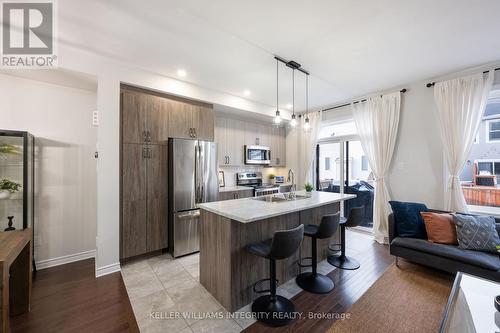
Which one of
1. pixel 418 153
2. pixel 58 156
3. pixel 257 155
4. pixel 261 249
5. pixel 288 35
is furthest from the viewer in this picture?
pixel 257 155

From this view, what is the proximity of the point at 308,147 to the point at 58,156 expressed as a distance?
5.03 metres

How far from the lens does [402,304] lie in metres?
2.08

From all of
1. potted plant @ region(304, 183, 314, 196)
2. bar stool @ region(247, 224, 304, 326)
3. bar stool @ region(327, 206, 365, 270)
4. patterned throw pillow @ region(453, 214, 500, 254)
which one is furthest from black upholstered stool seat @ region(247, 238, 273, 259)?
patterned throw pillow @ region(453, 214, 500, 254)

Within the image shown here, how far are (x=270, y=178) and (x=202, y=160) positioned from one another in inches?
103

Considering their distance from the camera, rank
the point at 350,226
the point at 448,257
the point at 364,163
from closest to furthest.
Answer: the point at 448,257 < the point at 350,226 < the point at 364,163

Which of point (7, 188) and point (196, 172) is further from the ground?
point (196, 172)

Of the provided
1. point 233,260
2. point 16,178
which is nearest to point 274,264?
point 233,260

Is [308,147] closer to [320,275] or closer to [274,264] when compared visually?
[320,275]

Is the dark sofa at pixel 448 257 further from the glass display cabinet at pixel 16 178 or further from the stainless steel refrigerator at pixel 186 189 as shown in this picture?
the glass display cabinet at pixel 16 178

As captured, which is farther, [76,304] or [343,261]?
[343,261]

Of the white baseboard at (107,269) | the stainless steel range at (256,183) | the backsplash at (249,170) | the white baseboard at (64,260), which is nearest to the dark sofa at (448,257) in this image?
the stainless steel range at (256,183)

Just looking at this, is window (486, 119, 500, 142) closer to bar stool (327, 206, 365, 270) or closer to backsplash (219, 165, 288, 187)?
bar stool (327, 206, 365, 270)

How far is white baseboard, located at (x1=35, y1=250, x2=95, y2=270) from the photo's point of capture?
2.88 m

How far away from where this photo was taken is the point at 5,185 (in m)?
2.37
